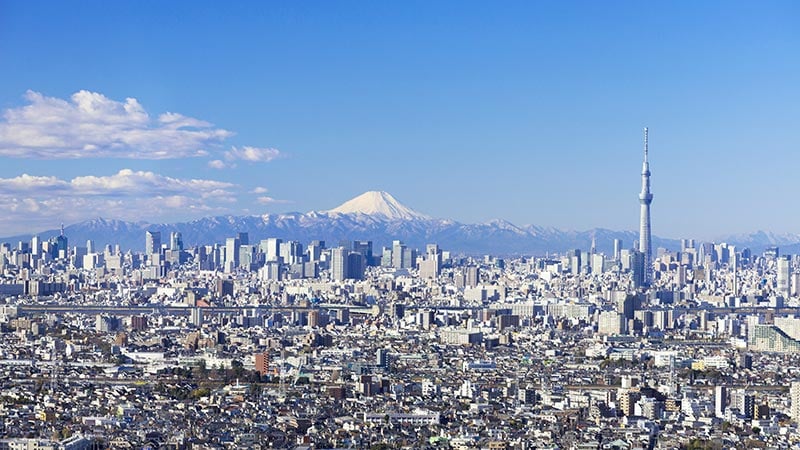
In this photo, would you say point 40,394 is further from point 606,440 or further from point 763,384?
point 763,384

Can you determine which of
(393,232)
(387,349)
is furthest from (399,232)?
(387,349)

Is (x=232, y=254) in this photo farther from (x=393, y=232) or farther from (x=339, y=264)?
(x=393, y=232)

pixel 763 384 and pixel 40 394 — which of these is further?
pixel 763 384

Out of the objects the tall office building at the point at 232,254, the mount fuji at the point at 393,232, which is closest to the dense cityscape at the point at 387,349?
the tall office building at the point at 232,254

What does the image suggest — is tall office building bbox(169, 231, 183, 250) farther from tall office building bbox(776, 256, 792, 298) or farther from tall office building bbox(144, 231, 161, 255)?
tall office building bbox(776, 256, 792, 298)

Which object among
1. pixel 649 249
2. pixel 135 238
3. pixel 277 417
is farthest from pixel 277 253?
pixel 277 417
